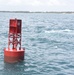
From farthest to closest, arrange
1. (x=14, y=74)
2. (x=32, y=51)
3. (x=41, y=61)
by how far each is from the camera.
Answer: (x=32, y=51) → (x=41, y=61) → (x=14, y=74)

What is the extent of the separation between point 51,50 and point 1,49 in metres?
7.92

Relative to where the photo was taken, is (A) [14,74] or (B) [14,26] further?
(B) [14,26]

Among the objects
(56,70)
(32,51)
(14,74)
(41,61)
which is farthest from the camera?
(32,51)

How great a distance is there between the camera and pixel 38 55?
44.7m

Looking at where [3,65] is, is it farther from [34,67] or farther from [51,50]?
[51,50]

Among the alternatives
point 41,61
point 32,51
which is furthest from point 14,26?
point 32,51

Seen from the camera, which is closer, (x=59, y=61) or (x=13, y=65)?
(x=13, y=65)

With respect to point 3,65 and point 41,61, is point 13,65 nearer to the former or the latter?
point 3,65

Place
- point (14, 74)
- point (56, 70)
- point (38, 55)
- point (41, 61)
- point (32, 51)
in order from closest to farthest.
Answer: point (14, 74) → point (56, 70) → point (41, 61) → point (38, 55) → point (32, 51)

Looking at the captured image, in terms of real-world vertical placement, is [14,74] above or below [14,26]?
below

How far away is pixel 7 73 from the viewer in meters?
34.1

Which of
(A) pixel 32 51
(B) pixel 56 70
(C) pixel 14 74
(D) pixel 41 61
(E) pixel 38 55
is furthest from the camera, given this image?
(A) pixel 32 51

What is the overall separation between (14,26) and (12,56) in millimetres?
3666

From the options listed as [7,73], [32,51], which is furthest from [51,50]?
[7,73]
